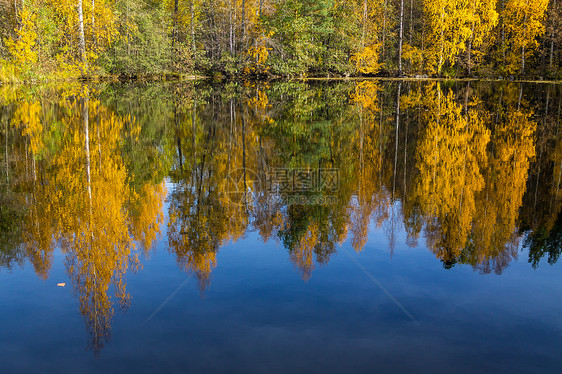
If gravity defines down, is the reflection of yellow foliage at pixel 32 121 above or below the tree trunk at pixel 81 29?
below

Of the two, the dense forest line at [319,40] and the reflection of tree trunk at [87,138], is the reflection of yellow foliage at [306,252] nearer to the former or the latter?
the reflection of tree trunk at [87,138]

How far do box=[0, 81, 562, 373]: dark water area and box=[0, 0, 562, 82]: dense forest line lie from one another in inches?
1057

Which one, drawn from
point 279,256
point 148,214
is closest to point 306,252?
point 279,256

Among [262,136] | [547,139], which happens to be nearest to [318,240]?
[262,136]

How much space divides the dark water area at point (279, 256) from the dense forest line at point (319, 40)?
26.8 metres

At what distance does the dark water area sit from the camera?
12.7 feet

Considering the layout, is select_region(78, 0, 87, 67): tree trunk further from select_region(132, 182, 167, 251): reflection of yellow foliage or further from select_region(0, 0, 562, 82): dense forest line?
select_region(132, 182, 167, 251): reflection of yellow foliage

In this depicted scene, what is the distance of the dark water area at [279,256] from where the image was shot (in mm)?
3871

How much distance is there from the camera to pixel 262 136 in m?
13.3

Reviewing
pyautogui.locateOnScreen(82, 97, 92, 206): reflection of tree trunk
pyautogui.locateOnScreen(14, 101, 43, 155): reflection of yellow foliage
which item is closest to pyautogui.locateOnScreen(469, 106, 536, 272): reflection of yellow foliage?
pyautogui.locateOnScreen(82, 97, 92, 206): reflection of tree trunk

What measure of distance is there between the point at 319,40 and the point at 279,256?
4172 centimetres

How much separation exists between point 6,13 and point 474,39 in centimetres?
3598

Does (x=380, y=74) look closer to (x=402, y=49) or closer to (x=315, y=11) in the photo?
(x=402, y=49)

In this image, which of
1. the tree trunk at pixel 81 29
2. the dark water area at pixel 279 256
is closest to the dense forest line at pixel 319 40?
the tree trunk at pixel 81 29
